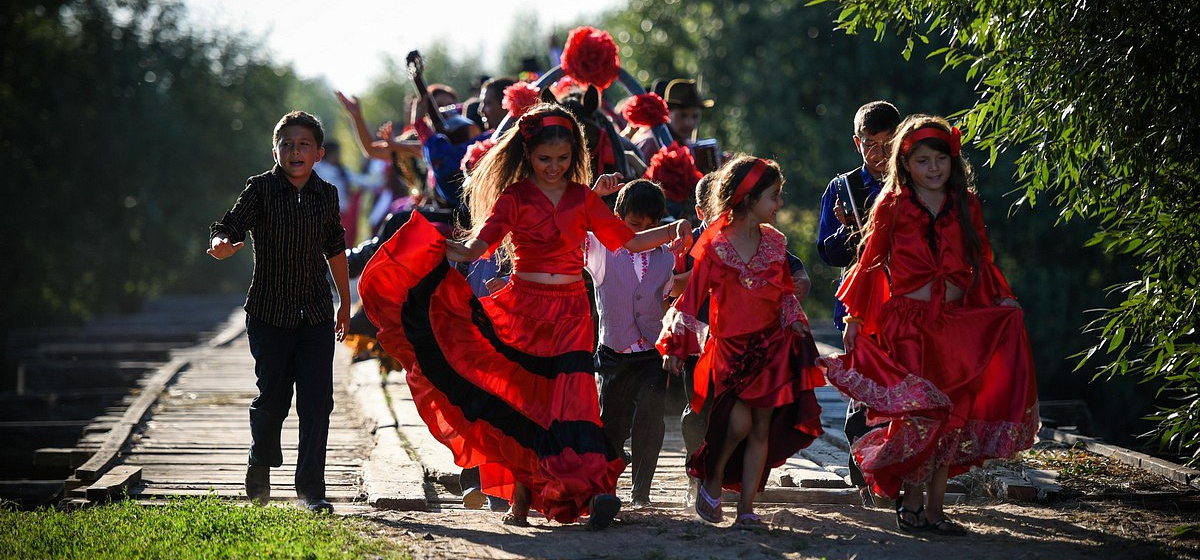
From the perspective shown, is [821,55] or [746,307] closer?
[746,307]

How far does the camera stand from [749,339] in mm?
5879

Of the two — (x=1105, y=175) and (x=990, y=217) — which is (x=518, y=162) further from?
(x=990, y=217)

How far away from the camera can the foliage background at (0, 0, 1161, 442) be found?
20.8 meters

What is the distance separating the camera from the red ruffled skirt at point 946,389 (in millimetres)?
5648

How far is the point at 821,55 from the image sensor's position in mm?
24031

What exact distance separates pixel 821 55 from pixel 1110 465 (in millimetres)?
16901

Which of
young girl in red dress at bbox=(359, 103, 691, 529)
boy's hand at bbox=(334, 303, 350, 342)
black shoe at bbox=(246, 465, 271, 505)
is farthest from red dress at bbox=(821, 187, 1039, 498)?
black shoe at bbox=(246, 465, 271, 505)

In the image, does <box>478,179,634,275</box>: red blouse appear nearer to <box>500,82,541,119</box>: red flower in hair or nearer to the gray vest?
the gray vest

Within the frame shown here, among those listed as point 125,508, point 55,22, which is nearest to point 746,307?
point 125,508

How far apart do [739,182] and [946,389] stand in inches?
49.9

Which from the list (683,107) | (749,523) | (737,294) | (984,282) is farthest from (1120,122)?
(683,107)

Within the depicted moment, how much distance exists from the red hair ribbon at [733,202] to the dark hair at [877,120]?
792mm

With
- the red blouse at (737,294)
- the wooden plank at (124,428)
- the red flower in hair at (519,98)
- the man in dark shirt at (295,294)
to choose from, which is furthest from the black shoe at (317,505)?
the red flower in hair at (519,98)

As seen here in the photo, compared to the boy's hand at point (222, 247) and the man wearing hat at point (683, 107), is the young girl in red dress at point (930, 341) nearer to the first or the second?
the boy's hand at point (222, 247)
